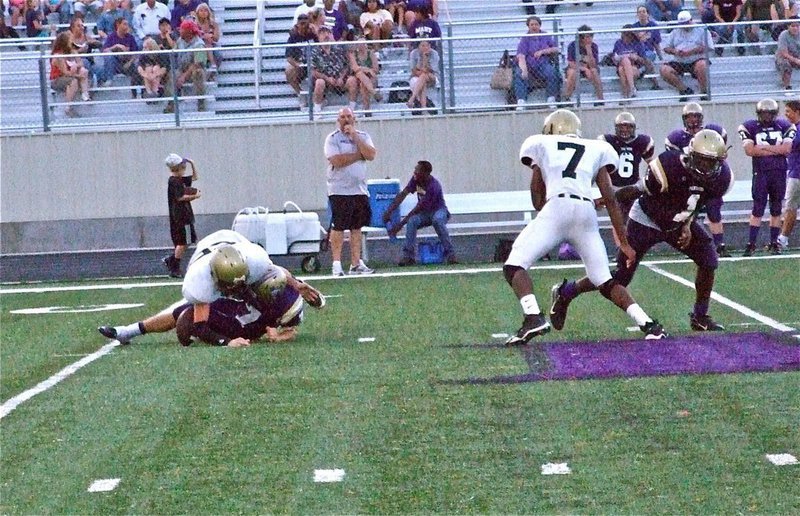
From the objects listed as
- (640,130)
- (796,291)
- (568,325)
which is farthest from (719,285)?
(640,130)

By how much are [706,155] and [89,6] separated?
17.2m

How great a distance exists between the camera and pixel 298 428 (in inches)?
321

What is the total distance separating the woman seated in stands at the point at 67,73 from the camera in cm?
2336

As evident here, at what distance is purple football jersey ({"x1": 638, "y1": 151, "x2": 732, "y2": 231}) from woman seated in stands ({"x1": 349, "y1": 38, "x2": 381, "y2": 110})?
464 inches

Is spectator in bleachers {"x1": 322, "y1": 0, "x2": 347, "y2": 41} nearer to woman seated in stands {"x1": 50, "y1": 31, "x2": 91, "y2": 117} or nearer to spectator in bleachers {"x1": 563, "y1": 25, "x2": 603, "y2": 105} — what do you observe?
spectator in bleachers {"x1": 563, "y1": 25, "x2": 603, "y2": 105}

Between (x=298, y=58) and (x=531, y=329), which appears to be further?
(x=298, y=58)

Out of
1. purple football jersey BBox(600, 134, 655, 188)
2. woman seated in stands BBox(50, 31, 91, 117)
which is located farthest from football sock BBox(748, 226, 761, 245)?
woman seated in stands BBox(50, 31, 91, 117)

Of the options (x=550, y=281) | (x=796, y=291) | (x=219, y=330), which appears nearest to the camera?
(x=219, y=330)

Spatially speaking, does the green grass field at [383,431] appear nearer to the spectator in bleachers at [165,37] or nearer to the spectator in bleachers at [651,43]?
the spectator in bleachers at [651,43]

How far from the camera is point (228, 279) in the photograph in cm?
1102

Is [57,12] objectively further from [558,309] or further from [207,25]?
[558,309]

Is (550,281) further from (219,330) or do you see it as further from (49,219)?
(49,219)

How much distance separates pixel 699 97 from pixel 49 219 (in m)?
9.69

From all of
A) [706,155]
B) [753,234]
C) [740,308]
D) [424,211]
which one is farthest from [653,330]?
[424,211]
